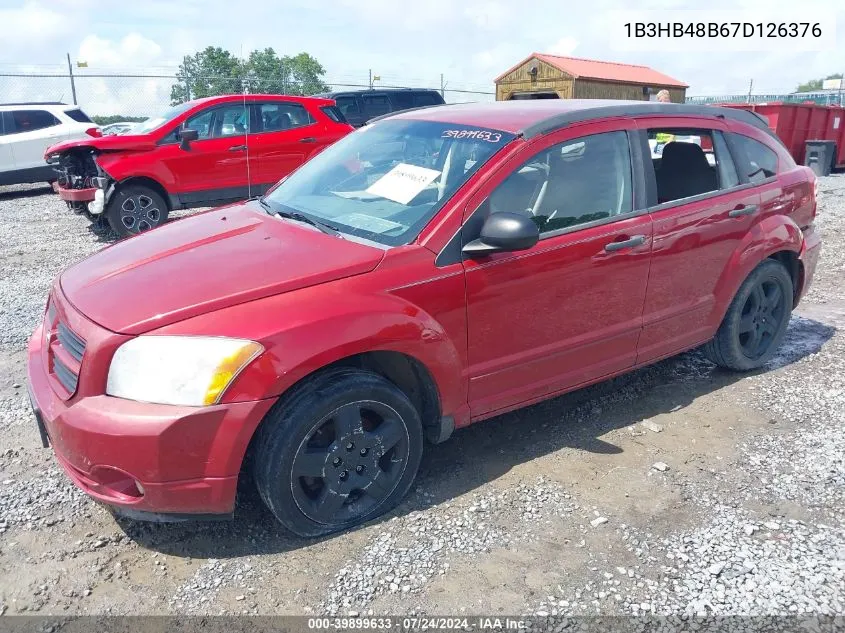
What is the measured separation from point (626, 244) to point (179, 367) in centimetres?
227

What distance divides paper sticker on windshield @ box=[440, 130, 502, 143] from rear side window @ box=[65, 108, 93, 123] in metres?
12.6

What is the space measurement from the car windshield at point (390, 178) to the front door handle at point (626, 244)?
0.75 metres

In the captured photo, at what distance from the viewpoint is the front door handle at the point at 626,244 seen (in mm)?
3512

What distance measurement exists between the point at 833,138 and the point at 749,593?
57.6 ft

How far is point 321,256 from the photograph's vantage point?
2932 mm

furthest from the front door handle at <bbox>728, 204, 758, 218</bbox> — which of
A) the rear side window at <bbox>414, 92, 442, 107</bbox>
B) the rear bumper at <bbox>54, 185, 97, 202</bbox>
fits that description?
the rear side window at <bbox>414, 92, 442, 107</bbox>

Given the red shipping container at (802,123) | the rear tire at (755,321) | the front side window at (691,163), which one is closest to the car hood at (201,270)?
the front side window at (691,163)

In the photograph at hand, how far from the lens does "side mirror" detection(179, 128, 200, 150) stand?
8.68 m

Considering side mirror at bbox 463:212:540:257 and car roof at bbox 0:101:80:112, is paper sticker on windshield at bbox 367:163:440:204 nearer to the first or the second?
side mirror at bbox 463:212:540:257

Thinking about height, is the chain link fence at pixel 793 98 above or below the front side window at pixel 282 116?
above

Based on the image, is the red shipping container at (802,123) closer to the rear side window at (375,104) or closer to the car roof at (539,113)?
the rear side window at (375,104)

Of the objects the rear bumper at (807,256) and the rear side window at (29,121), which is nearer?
the rear bumper at (807,256)

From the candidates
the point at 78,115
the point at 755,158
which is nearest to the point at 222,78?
the point at 78,115

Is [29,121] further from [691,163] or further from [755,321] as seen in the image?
[755,321]
